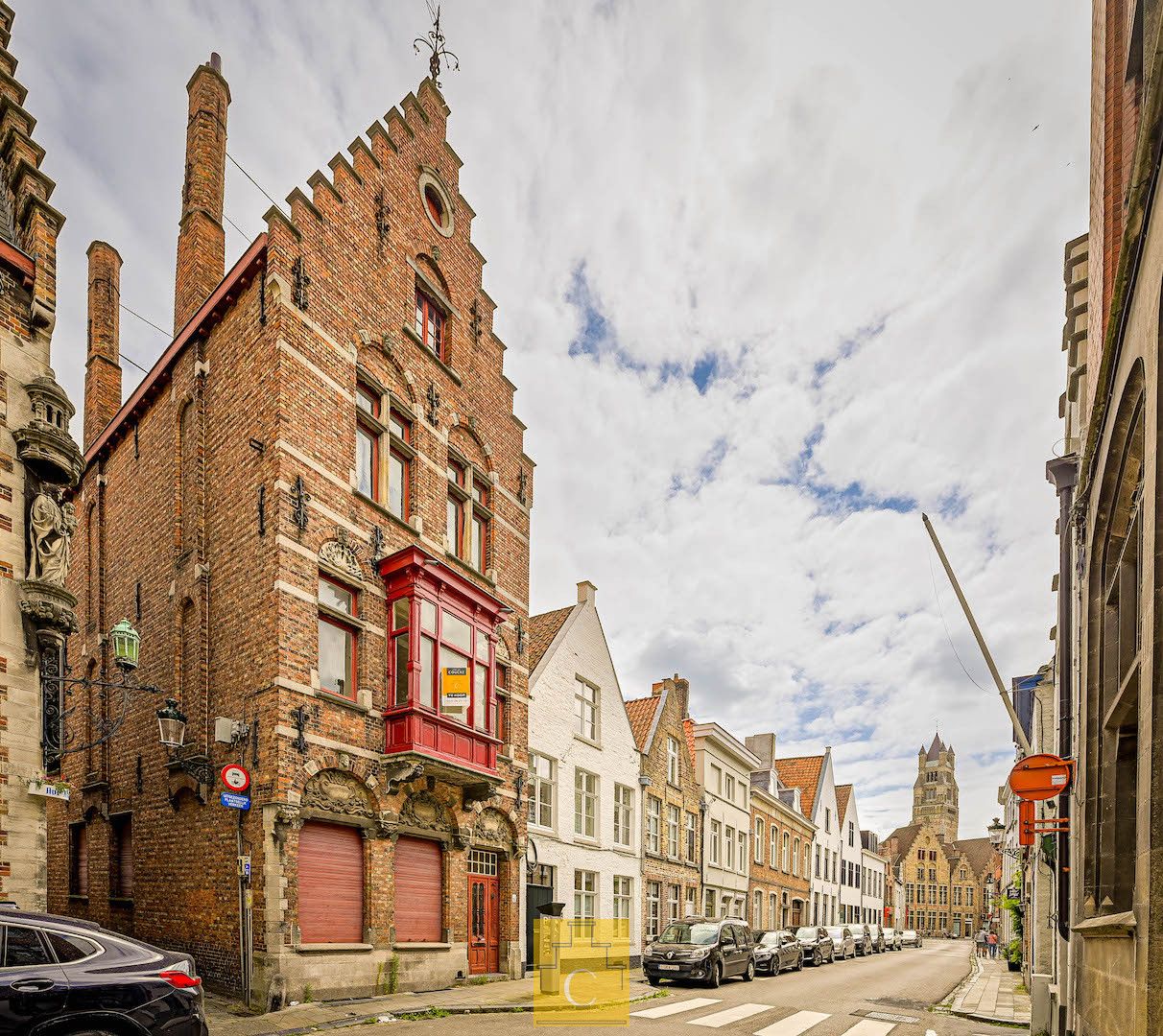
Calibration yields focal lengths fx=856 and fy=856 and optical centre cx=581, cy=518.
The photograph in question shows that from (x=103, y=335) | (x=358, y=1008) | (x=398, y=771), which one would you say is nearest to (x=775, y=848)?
(x=398, y=771)

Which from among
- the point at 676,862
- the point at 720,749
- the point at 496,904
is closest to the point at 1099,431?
the point at 496,904

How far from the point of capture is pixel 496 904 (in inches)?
740

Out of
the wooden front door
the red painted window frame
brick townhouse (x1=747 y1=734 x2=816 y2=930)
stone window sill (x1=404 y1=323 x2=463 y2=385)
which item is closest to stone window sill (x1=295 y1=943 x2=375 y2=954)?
the wooden front door

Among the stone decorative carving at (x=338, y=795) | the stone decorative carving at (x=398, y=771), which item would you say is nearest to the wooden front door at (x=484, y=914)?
the stone decorative carving at (x=398, y=771)

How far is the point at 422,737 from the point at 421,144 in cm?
1326

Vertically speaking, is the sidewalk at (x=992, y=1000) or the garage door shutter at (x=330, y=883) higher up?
the garage door shutter at (x=330, y=883)

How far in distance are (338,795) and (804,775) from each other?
142ft

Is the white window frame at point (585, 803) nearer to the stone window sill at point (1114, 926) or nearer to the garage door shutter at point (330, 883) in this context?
the garage door shutter at point (330, 883)

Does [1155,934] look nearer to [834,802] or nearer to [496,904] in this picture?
[496,904]

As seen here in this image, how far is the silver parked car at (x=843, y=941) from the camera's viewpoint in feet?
113

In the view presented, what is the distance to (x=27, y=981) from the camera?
6062mm

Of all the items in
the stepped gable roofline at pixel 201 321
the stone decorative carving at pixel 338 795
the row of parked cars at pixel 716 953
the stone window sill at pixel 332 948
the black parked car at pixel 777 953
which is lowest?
the black parked car at pixel 777 953

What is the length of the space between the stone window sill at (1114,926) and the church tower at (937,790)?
129 m

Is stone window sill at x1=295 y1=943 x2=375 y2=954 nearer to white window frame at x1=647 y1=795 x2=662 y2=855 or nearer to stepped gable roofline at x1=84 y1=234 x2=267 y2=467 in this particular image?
stepped gable roofline at x1=84 y1=234 x2=267 y2=467
